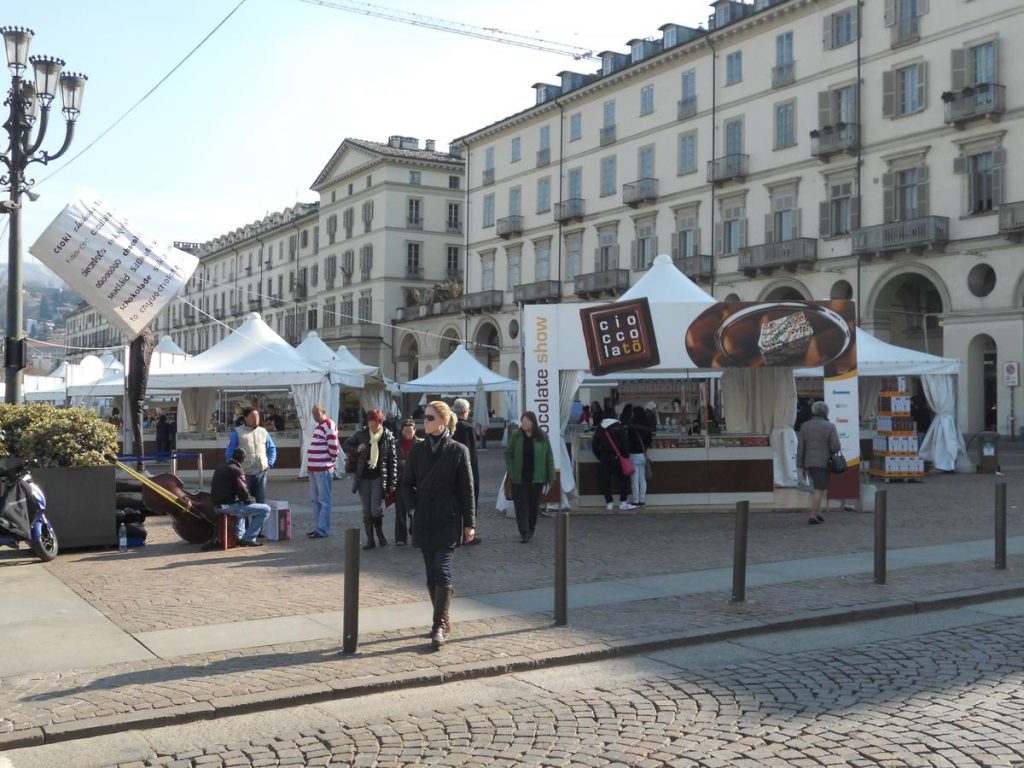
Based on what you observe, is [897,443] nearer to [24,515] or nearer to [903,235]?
[903,235]

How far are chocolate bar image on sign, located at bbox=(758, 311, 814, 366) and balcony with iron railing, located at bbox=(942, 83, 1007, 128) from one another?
21339 mm

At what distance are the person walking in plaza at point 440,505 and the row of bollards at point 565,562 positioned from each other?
539mm

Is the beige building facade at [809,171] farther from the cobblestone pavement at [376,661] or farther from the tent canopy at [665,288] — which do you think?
the cobblestone pavement at [376,661]

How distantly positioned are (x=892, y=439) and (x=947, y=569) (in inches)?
485

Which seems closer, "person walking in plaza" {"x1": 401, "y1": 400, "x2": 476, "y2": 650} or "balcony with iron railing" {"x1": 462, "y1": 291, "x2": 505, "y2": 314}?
"person walking in plaza" {"x1": 401, "y1": 400, "x2": 476, "y2": 650}

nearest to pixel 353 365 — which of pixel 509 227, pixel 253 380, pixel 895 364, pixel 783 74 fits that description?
pixel 253 380

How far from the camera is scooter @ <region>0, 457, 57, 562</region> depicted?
10844mm

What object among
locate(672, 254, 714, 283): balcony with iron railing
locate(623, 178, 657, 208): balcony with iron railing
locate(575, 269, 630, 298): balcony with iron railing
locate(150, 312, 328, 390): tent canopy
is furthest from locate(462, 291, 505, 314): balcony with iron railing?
locate(150, 312, 328, 390): tent canopy

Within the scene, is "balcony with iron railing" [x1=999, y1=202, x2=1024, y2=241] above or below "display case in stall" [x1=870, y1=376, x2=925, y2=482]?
above

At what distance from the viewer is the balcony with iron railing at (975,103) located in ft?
108

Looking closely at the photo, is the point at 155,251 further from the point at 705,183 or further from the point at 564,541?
the point at 705,183

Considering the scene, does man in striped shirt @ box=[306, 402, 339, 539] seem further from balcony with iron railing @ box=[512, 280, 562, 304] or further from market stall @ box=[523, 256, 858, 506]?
balcony with iron railing @ box=[512, 280, 562, 304]

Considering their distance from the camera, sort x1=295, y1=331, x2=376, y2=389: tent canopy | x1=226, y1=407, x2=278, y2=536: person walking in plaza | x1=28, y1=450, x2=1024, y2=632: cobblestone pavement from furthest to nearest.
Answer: x1=295, y1=331, x2=376, y2=389: tent canopy → x1=226, y1=407, x2=278, y2=536: person walking in plaza → x1=28, y1=450, x2=1024, y2=632: cobblestone pavement

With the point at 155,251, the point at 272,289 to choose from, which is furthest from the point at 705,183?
the point at 272,289
